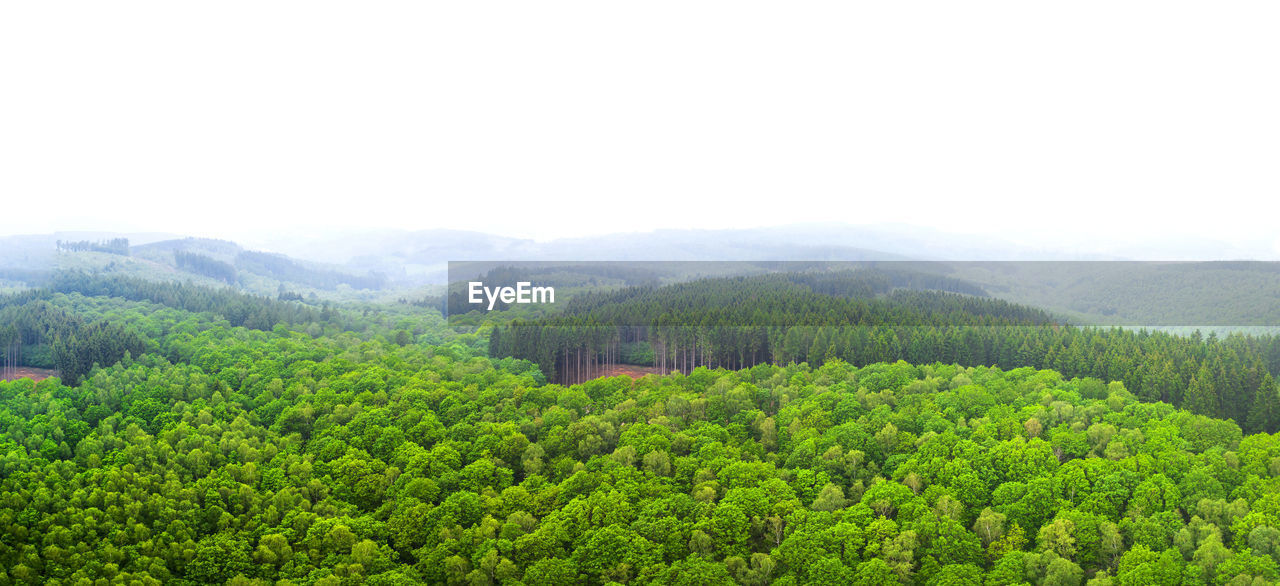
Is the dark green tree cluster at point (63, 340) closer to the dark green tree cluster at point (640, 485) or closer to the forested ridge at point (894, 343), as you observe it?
the dark green tree cluster at point (640, 485)

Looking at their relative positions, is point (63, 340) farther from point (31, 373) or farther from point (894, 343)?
point (894, 343)

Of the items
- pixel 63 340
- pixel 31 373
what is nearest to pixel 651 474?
pixel 63 340

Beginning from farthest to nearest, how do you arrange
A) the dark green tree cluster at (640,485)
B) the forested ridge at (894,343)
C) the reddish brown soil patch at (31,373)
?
the reddish brown soil patch at (31,373) < the forested ridge at (894,343) < the dark green tree cluster at (640,485)

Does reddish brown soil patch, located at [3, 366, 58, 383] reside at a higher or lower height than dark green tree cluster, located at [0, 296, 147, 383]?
lower

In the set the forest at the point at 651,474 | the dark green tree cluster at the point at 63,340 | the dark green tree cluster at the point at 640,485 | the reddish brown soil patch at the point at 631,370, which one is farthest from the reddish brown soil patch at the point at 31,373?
the reddish brown soil patch at the point at 631,370

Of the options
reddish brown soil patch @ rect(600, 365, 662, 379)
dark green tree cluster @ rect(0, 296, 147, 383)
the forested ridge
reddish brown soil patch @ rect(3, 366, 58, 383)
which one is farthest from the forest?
reddish brown soil patch @ rect(600, 365, 662, 379)

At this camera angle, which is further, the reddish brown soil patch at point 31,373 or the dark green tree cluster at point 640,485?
the reddish brown soil patch at point 31,373

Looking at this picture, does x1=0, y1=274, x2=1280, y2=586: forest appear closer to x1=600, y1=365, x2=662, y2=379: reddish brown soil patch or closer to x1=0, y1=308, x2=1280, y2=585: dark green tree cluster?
x1=0, y1=308, x2=1280, y2=585: dark green tree cluster
